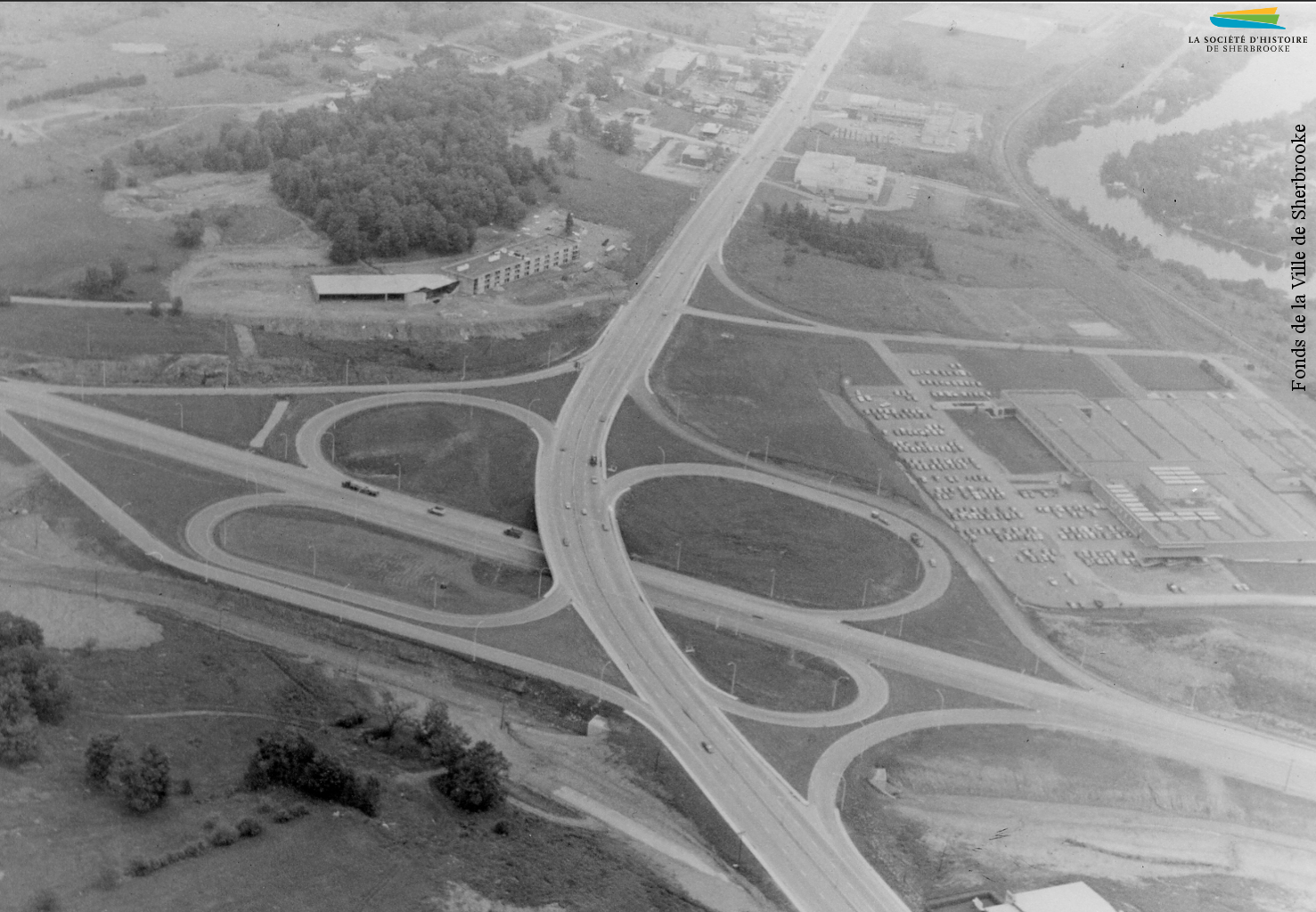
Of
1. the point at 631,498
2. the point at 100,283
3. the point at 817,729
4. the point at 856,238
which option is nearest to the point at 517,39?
the point at 856,238

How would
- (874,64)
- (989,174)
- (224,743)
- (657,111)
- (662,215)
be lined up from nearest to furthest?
1. (224,743)
2. (662,215)
3. (989,174)
4. (657,111)
5. (874,64)

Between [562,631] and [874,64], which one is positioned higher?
[874,64]

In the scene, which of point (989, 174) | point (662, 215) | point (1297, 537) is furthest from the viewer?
point (989, 174)

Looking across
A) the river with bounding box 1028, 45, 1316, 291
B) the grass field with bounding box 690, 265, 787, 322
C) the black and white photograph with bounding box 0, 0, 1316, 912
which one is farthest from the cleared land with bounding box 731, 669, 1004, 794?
the river with bounding box 1028, 45, 1316, 291

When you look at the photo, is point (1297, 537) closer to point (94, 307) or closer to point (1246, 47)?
point (1246, 47)

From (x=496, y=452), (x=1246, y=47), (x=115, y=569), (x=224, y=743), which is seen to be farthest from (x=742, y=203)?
(x=224, y=743)

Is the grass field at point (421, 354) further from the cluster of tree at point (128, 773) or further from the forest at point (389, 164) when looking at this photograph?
the cluster of tree at point (128, 773)
